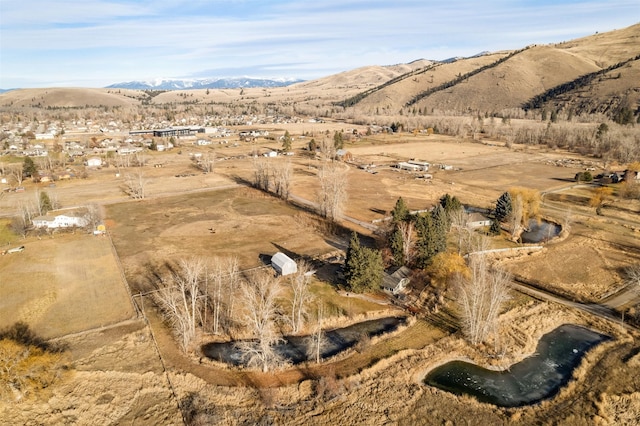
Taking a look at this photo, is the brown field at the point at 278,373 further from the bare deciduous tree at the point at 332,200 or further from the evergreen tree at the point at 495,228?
the evergreen tree at the point at 495,228

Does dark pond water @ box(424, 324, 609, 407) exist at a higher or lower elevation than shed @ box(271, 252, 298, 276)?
lower

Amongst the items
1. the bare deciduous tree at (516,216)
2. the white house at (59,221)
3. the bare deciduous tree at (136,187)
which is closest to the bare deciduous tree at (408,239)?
the bare deciduous tree at (516,216)

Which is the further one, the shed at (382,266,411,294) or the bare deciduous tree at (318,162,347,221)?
the bare deciduous tree at (318,162,347,221)

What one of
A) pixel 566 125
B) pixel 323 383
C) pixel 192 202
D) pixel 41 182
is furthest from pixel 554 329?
pixel 566 125

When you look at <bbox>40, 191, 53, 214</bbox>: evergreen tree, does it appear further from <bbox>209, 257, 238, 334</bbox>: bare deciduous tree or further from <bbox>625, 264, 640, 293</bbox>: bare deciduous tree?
<bbox>625, 264, 640, 293</bbox>: bare deciduous tree

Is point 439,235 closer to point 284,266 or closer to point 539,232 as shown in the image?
point 284,266

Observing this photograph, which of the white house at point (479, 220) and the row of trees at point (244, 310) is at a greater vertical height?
the white house at point (479, 220)

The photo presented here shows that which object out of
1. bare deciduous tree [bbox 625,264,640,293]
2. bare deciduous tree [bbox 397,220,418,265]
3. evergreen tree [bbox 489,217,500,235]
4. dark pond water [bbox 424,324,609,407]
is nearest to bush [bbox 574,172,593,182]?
evergreen tree [bbox 489,217,500,235]
